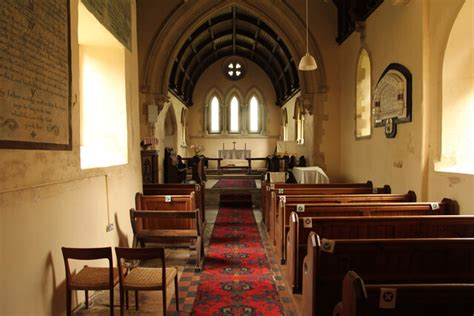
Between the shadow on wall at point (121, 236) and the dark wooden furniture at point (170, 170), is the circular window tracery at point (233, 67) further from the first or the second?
the shadow on wall at point (121, 236)

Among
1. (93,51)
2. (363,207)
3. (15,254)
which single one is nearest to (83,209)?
(15,254)

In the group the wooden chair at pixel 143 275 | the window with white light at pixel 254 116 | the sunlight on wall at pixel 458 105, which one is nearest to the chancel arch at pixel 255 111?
the window with white light at pixel 254 116

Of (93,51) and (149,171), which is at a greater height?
Answer: (93,51)

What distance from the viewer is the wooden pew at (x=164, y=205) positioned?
4.39 meters

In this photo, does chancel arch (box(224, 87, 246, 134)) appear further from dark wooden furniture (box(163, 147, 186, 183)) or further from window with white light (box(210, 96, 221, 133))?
dark wooden furniture (box(163, 147, 186, 183))

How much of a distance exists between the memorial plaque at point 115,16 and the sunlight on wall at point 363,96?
3913 millimetres

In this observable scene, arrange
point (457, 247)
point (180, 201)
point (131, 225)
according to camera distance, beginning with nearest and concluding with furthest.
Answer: point (457, 247)
point (131, 225)
point (180, 201)

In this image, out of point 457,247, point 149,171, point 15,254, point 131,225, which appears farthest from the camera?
point 149,171

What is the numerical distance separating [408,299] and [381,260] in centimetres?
95

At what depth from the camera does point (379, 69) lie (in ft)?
17.1

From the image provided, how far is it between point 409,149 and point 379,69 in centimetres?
159

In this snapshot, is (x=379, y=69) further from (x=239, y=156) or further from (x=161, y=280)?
(x=239, y=156)

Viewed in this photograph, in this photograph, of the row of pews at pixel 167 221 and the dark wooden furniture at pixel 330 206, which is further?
the row of pews at pixel 167 221

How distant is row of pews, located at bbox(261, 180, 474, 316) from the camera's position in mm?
1352
